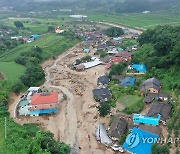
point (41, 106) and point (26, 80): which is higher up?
point (26, 80)

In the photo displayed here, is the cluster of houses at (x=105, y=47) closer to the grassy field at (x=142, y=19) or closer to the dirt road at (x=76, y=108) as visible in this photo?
the dirt road at (x=76, y=108)

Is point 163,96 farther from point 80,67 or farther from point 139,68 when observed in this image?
point 80,67

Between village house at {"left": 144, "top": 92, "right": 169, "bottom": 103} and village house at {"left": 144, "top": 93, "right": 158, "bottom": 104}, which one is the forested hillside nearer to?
village house at {"left": 144, "top": 92, "right": 169, "bottom": 103}

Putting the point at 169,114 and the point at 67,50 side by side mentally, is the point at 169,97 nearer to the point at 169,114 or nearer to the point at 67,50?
the point at 169,114

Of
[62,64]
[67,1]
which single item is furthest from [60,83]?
[67,1]

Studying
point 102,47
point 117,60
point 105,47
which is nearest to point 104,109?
point 117,60

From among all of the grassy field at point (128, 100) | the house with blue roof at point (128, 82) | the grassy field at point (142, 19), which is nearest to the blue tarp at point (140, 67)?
the house with blue roof at point (128, 82)
